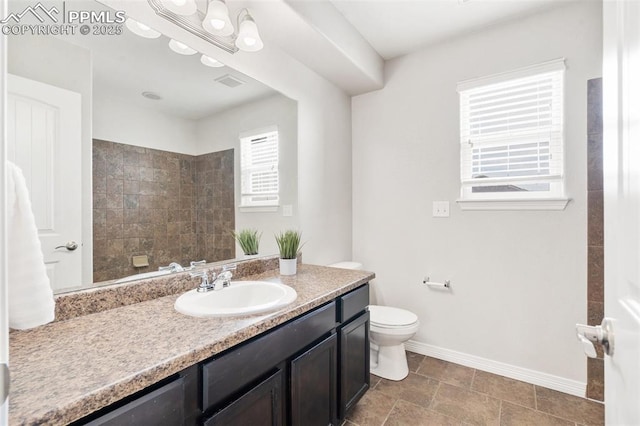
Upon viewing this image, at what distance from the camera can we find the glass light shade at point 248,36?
1.54 m

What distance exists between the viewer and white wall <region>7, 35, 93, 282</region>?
3.22ft

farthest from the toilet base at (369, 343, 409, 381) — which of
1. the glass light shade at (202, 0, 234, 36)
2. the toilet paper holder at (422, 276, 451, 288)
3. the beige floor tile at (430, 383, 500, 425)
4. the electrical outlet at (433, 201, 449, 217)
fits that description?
the glass light shade at (202, 0, 234, 36)

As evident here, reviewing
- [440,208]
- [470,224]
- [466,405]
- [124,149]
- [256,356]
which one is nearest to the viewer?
[256,356]

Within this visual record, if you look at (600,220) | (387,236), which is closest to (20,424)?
(387,236)

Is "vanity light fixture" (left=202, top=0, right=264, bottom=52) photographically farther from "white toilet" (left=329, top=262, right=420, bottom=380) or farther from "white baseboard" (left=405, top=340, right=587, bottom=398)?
"white baseboard" (left=405, top=340, right=587, bottom=398)

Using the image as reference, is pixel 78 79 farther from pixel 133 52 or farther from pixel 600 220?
pixel 600 220

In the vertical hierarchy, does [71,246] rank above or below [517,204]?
below

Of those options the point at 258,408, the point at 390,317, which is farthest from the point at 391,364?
the point at 258,408

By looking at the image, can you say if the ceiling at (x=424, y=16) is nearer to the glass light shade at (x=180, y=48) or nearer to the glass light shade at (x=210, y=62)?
the glass light shade at (x=210, y=62)

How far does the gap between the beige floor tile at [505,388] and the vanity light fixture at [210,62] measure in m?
2.59

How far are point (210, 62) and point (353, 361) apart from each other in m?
1.83

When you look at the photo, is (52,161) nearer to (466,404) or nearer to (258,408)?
(258,408)

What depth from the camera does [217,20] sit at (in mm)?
1465

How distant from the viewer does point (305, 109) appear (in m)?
2.25
